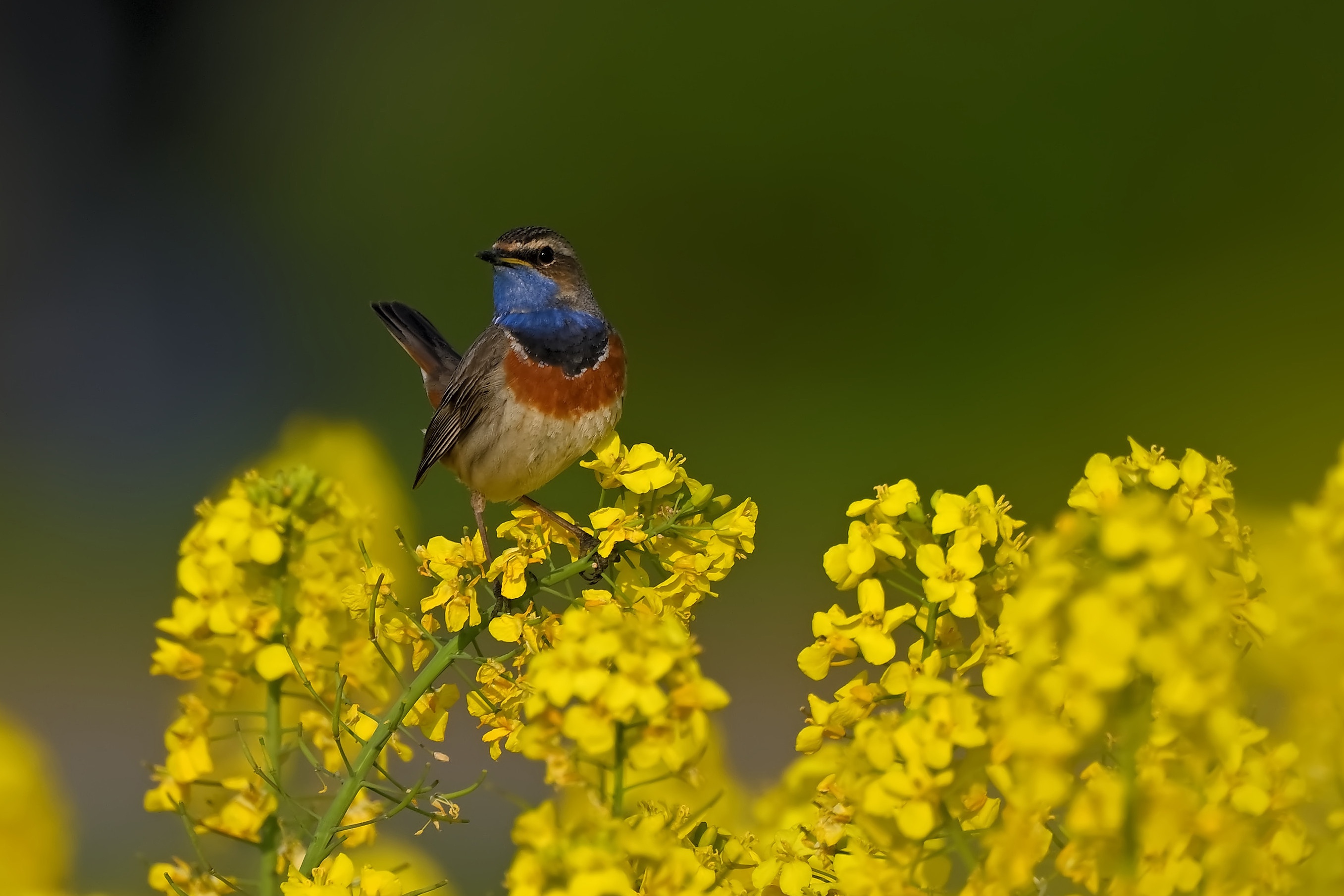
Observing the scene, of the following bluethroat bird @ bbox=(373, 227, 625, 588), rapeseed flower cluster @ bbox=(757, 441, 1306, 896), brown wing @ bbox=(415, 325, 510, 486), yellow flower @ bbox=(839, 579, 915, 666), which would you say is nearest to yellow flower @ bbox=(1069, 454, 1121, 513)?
rapeseed flower cluster @ bbox=(757, 441, 1306, 896)

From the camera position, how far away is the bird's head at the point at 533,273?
3.47m

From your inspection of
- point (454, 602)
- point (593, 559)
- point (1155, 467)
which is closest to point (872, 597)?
point (1155, 467)

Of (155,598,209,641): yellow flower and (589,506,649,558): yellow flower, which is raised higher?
(589,506,649,558): yellow flower

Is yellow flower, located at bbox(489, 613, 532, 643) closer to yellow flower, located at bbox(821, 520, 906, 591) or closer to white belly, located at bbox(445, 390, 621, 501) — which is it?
yellow flower, located at bbox(821, 520, 906, 591)

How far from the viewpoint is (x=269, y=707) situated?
1.64 meters

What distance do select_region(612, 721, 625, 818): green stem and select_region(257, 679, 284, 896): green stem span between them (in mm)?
525

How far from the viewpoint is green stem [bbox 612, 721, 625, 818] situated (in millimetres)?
1267

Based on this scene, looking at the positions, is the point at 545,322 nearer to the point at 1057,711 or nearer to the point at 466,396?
the point at 466,396

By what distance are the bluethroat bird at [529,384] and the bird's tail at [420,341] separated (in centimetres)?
49

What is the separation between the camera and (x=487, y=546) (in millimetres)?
3145

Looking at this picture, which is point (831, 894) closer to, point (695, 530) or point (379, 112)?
point (695, 530)

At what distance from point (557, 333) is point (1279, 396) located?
5392mm

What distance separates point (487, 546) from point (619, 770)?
1918 millimetres

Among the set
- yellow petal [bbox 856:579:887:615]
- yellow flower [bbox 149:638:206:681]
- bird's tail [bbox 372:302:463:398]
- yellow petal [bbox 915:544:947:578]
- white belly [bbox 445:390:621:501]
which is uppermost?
bird's tail [bbox 372:302:463:398]
